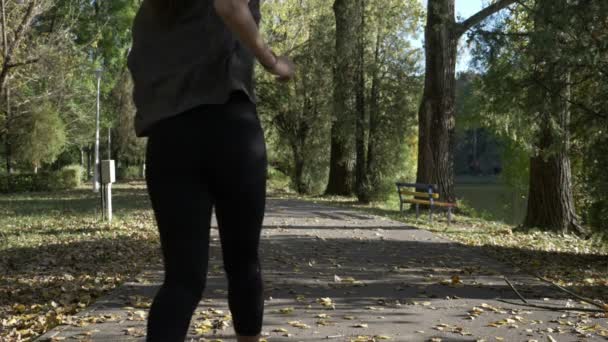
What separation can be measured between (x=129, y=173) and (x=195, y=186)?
5898 centimetres

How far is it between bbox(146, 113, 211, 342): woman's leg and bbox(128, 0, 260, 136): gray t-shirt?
76 millimetres

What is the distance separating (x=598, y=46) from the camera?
866 cm

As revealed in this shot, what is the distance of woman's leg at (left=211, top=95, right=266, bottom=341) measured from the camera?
2.32m

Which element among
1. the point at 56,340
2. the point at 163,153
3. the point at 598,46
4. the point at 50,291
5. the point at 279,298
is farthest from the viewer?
the point at 598,46

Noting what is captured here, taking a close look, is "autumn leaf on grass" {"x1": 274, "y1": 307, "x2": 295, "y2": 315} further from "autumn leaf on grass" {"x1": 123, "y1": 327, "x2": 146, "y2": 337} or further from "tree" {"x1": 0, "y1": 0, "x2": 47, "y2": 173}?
"tree" {"x1": 0, "y1": 0, "x2": 47, "y2": 173}

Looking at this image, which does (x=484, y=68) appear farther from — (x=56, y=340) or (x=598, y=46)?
(x=56, y=340)

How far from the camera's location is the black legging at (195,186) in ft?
7.55

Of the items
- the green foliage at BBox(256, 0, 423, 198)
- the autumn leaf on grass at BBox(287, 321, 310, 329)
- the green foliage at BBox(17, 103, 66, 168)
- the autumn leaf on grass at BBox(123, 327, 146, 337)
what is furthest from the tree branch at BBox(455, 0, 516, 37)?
the green foliage at BBox(17, 103, 66, 168)

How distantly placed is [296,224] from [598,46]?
6.89 meters

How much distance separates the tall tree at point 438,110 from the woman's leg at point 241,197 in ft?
51.5

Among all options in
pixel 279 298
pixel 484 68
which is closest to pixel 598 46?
pixel 484 68

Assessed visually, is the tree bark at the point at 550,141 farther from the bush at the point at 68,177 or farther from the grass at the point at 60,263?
the bush at the point at 68,177

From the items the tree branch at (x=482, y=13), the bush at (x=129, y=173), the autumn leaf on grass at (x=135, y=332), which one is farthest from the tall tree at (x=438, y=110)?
the bush at (x=129, y=173)

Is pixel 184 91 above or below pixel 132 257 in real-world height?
above
